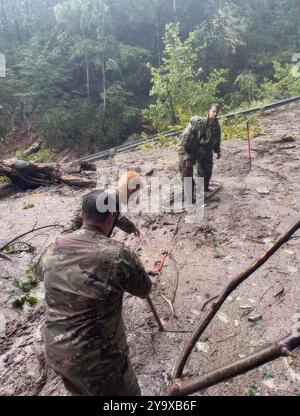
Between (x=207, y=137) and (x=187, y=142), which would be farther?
(x=207, y=137)

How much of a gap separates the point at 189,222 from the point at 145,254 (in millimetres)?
1207

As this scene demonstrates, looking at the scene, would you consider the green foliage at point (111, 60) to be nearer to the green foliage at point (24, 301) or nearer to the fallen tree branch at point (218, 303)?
the green foliage at point (24, 301)

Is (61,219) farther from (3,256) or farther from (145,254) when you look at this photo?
(145,254)

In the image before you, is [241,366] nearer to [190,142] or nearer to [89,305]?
[89,305]

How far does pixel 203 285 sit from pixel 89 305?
104 inches

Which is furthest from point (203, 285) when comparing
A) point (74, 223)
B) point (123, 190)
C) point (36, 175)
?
point (36, 175)

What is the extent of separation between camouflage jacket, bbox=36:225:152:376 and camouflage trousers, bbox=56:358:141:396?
0.10 feet

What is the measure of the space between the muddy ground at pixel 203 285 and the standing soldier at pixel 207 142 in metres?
0.65

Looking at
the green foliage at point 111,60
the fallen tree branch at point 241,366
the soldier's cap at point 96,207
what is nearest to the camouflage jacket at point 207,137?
the soldier's cap at point 96,207

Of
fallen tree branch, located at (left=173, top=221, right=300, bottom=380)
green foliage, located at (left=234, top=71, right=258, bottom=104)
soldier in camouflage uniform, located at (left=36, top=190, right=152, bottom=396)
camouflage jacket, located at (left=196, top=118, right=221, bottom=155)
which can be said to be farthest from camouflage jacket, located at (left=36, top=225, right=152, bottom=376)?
green foliage, located at (left=234, top=71, right=258, bottom=104)

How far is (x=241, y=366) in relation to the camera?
1087 millimetres

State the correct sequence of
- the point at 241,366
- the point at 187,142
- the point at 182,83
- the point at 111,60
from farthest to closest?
1. the point at 111,60
2. the point at 182,83
3. the point at 187,142
4. the point at 241,366

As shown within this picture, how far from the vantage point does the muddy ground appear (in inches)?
122

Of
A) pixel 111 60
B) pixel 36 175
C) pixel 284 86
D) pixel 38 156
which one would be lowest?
pixel 38 156
